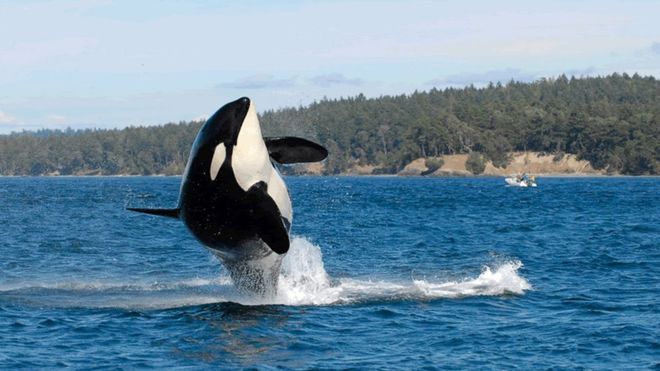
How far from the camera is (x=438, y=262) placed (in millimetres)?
34531

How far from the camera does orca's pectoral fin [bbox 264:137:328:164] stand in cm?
2084

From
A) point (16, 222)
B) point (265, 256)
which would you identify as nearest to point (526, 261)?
point (265, 256)

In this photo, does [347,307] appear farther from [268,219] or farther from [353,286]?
[268,219]

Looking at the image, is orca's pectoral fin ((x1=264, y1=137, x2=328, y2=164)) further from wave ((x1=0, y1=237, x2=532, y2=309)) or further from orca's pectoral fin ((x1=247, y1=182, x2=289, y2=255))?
wave ((x1=0, y1=237, x2=532, y2=309))

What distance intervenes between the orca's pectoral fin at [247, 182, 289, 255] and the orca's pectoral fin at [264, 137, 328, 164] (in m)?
1.75

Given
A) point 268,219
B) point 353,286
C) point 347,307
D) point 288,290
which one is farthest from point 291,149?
point 353,286

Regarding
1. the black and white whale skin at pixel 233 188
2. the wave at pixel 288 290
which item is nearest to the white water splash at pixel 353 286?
the wave at pixel 288 290

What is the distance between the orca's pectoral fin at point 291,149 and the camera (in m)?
20.8

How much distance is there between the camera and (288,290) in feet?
79.9

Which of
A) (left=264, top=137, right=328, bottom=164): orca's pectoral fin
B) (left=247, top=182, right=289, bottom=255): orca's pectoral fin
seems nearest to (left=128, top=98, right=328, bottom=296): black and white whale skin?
(left=247, top=182, right=289, bottom=255): orca's pectoral fin

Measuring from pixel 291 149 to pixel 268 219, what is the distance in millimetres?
2314

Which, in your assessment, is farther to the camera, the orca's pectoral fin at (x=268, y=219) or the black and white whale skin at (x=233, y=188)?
the orca's pectoral fin at (x=268, y=219)

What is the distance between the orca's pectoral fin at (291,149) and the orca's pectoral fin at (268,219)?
1.75 m

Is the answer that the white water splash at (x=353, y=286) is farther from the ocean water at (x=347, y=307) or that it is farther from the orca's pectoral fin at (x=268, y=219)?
the orca's pectoral fin at (x=268, y=219)
